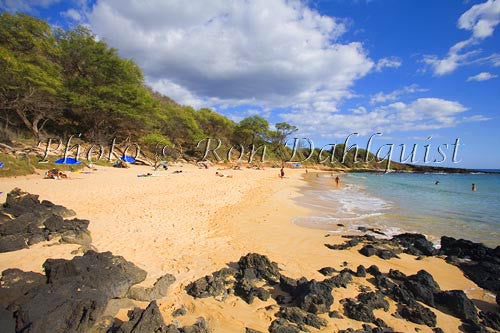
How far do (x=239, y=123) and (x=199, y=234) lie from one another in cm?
5880

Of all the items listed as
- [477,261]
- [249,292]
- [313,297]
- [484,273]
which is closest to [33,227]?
[249,292]

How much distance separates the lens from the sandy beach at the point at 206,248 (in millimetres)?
4148

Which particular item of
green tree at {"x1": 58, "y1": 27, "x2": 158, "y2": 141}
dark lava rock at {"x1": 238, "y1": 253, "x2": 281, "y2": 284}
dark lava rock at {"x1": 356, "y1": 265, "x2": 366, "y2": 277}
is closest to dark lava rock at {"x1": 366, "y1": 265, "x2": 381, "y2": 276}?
dark lava rock at {"x1": 356, "y1": 265, "x2": 366, "y2": 277}

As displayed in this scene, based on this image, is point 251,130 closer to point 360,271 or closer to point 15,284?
point 360,271

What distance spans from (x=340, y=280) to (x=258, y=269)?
1.72 meters

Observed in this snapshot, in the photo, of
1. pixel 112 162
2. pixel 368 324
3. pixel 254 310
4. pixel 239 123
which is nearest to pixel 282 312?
pixel 254 310

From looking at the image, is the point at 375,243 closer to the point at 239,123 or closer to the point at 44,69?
the point at 44,69

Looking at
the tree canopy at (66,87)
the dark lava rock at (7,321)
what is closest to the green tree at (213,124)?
the tree canopy at (66,87)

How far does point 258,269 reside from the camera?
5297mm

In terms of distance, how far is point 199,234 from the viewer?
782cm

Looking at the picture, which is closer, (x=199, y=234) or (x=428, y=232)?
(x=199, y=234)

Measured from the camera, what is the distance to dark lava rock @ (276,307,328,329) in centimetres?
384

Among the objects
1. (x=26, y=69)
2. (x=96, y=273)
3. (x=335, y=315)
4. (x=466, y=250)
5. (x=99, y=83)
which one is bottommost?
(x=335, y=315)

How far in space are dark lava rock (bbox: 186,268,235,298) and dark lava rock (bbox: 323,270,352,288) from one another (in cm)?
202
